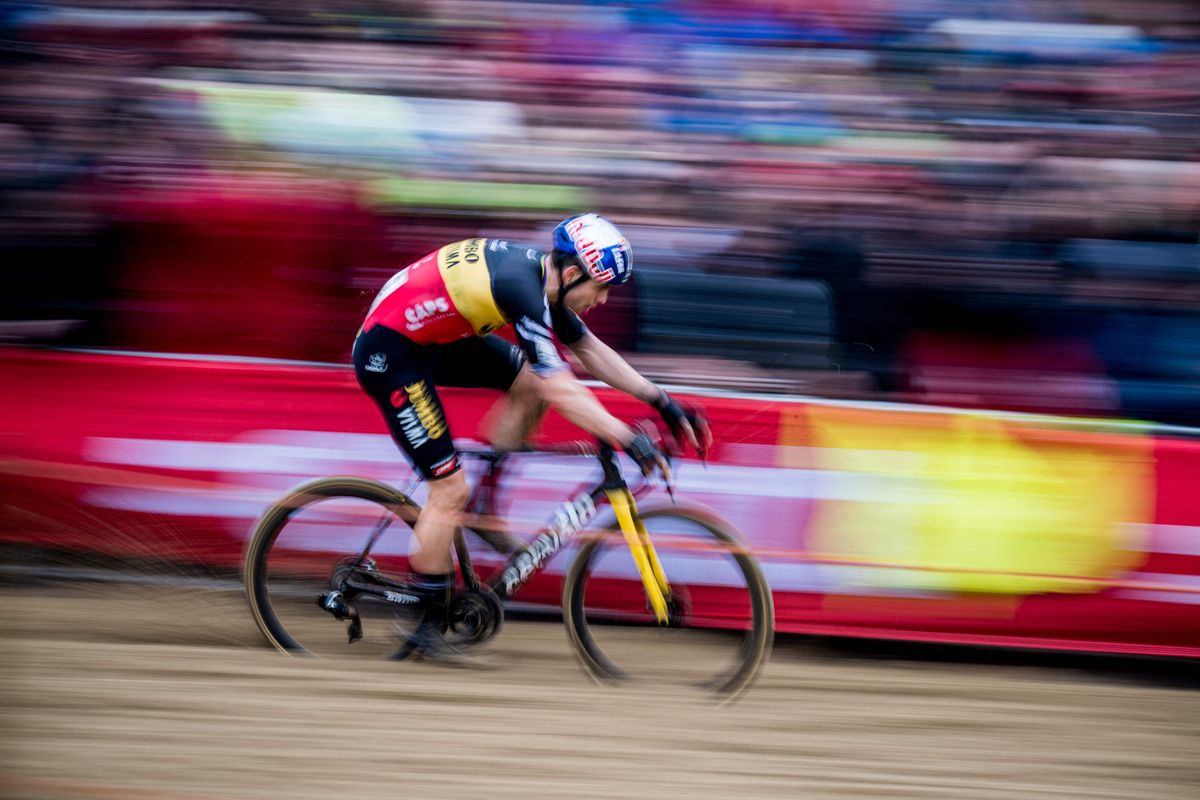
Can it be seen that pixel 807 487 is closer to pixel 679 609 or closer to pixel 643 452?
pixel 679 609

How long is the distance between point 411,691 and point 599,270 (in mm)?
1585

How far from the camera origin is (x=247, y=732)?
3861 millimetres

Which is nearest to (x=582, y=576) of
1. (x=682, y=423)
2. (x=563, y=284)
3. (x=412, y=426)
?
(x=682, y=423)

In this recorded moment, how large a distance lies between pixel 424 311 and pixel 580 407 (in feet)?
2.18

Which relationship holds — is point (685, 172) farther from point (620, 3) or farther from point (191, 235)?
point (191, 235)

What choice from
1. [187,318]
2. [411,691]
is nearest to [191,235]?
[187,318]

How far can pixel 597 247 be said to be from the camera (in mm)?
4402

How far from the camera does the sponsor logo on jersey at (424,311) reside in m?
4.48

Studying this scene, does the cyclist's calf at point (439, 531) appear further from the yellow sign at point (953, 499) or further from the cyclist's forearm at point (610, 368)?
the yellow sign at point (953, 499)

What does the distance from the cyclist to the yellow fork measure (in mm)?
186

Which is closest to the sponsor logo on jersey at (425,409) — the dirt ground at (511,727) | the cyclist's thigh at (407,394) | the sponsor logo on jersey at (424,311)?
the cyclist's thigh at (407,394)

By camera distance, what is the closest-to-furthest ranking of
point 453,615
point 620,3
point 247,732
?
point 247,732, point 453,615, point 620,3

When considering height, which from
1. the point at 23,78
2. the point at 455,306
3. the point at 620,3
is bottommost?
the point at 455,306

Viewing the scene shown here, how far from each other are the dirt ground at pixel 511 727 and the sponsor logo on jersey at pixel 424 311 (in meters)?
1.26
